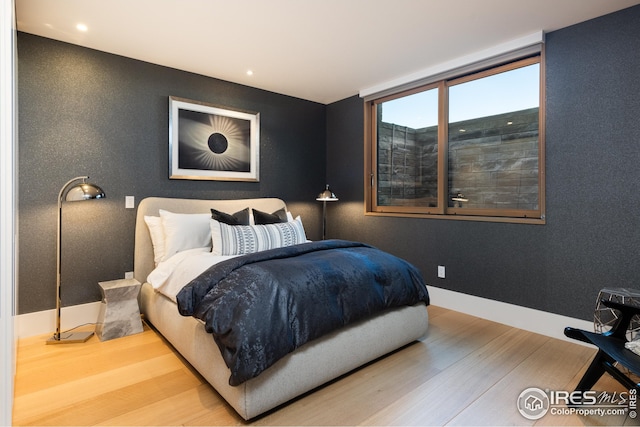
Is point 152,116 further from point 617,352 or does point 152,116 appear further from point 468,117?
point 617,352

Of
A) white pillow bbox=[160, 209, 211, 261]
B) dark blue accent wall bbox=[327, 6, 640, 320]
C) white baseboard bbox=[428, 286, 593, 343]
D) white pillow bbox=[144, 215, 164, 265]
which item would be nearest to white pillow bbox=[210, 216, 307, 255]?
white pillow bbox=[160, 209, 211, 261]

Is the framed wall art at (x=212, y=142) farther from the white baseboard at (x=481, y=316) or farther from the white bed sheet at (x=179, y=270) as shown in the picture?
the white baseboard at (x=481, y=316)

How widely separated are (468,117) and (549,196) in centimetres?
112

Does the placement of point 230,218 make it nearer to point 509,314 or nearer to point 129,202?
point 129,202

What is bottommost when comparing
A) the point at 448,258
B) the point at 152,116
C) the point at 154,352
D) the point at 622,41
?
the point at 154,352

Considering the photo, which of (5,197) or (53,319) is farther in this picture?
(53,319)

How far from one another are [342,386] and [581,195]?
237 cm

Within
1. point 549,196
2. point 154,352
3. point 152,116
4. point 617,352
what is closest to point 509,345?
point 617,352

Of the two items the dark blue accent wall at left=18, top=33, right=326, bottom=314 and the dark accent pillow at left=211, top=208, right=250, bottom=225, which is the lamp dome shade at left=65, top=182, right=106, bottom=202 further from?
the dark accent pillow at left=211, top=208, right=250, bottom=225

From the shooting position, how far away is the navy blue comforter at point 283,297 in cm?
169

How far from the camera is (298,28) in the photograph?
108 inches


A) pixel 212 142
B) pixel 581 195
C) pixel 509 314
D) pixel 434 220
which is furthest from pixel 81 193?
pixel 581 195

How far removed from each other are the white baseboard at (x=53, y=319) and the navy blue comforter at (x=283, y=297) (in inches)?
71.4

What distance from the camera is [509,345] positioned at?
269 centimetres
